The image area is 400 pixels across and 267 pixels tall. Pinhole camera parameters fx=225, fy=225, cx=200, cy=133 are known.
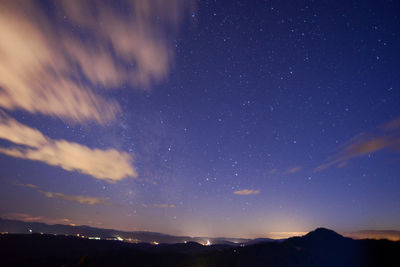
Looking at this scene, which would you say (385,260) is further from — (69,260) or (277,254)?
(69,260)

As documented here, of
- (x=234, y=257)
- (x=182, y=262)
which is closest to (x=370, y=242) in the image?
(x=234, y=257)

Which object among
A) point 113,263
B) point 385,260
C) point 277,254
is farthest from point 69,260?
point 385,260

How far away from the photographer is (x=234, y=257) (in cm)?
12762

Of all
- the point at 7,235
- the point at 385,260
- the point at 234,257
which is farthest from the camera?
the point at 7,235

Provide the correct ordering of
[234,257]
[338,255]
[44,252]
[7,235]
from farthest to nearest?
[7,235]
[44,252]
[234,257]
[338,255]

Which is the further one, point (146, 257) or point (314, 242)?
point (146, 257)

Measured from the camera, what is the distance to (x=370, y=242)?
12238 cm

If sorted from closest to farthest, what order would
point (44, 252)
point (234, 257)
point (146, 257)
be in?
point (234, 257) → point (146, 257) → point (44, 252)

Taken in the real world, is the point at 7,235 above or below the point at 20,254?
above

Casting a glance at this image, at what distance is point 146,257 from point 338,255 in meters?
116

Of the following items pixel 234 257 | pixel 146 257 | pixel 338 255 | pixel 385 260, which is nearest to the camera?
pixel 385 260

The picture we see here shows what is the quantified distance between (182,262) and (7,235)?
548ft

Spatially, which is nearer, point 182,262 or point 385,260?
point 385,260

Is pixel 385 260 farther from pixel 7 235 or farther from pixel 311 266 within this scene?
pixel 7 235
